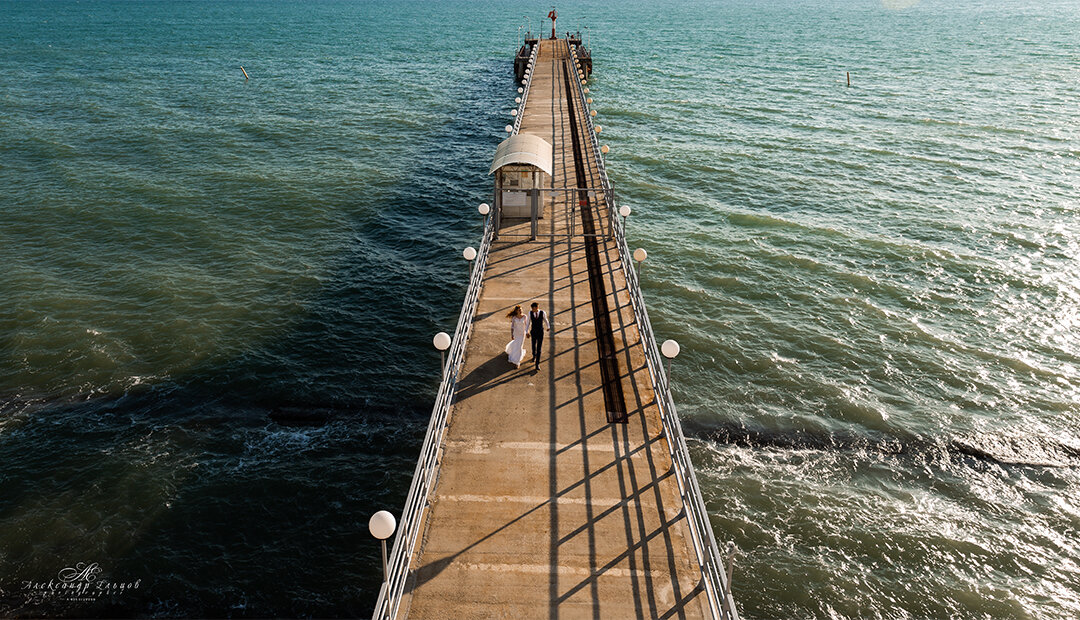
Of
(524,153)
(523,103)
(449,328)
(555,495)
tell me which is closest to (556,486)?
(555,495)

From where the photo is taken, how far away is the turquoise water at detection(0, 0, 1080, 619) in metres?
16.1

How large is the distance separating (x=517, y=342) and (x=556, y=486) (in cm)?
421

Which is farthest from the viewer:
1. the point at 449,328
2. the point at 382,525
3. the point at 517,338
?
the point at 449,328

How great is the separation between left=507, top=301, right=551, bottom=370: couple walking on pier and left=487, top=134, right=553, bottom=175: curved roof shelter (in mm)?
8298

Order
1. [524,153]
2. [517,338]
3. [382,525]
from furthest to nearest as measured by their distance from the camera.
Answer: [524,153]
[517,338]
[382,525]

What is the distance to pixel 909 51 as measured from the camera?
96.2 m

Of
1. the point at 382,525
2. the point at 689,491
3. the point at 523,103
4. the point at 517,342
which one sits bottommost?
the point at 689,491

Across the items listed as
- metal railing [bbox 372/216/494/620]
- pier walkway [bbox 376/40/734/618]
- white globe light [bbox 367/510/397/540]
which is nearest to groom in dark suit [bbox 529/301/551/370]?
pier walkway [bbox 376/40/734/618]

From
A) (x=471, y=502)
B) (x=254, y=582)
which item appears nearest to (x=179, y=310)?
(x=254, y=582)

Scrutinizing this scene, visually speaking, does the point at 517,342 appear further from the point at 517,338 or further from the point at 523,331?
the point at 523,331

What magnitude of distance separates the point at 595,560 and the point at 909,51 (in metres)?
107

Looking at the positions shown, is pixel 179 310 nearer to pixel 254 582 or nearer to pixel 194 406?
pixel 194 406

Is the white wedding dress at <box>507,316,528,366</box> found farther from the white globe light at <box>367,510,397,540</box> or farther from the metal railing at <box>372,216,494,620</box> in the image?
the white globe light at <box>367,510,397,540</box>

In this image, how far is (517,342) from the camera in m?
16.0
